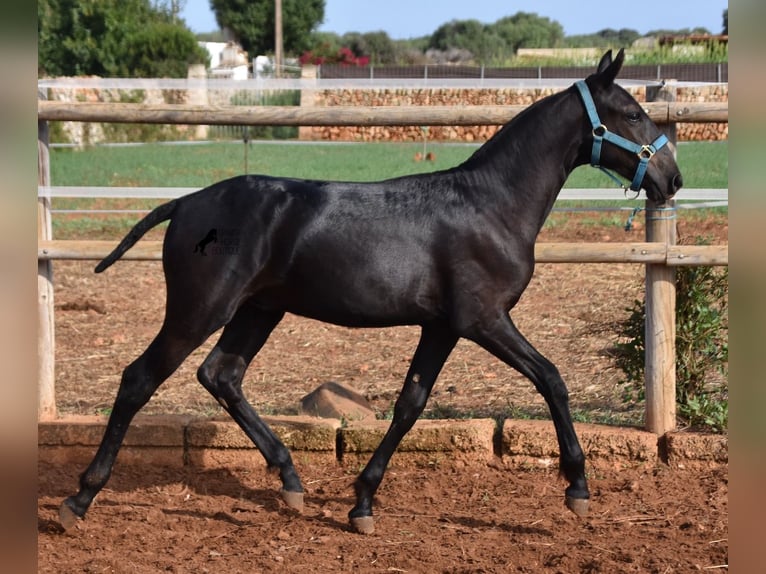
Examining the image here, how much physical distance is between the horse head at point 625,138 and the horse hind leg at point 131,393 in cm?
196

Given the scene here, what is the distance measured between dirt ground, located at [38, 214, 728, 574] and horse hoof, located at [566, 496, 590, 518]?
3.9 inches

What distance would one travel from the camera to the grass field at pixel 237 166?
13227mm

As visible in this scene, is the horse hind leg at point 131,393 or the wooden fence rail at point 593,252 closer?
the horse hind leg at point 131,393

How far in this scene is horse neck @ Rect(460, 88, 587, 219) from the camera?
428 cm

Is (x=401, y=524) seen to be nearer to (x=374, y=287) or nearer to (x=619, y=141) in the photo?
(x=374, y=287)

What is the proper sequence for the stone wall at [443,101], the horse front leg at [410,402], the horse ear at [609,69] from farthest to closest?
the stone wall at [443,101]
the horse front leg at [410,402]
the horse ear at [609,69]

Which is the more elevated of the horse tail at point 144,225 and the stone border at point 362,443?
the horse tail at point 144,225

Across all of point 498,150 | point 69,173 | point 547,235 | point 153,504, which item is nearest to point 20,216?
point 498,150

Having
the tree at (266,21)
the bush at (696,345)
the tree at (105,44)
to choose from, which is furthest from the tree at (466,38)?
the bush at (696,345)

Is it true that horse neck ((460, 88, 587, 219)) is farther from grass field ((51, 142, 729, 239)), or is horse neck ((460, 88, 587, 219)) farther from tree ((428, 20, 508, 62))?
tree ((428, 20, 508, 62))

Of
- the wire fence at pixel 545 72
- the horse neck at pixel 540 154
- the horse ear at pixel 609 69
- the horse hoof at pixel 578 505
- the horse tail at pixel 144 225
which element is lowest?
the horse hoof at pixel 578 505

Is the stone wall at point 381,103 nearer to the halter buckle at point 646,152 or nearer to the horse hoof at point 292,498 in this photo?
the halter buckle at point 646,152

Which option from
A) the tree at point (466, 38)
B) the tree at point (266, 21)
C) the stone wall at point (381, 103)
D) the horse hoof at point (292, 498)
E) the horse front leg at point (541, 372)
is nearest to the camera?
the horse front leg at point (541, 372)

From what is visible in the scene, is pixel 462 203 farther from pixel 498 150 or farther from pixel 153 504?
pixel 153 504
